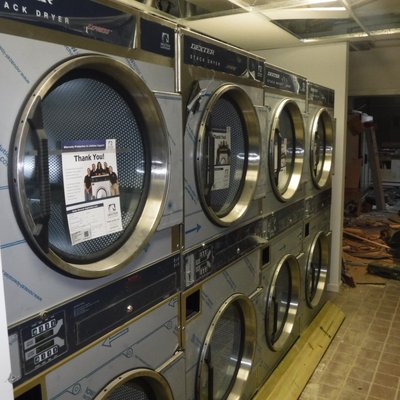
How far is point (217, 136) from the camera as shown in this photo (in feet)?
6.87

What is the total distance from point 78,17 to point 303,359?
2.83 metres

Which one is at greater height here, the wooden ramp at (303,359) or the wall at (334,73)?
the wall at (334,73)

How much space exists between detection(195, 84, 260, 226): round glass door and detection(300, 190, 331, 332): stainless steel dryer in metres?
1.25

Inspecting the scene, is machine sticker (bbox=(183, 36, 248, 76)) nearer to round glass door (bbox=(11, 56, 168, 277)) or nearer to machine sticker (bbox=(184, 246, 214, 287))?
round glass door (bbox=(11, 56, 168, 277))

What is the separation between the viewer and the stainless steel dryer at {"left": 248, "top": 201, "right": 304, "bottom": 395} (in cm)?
269

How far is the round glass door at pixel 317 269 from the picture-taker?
3.66 m

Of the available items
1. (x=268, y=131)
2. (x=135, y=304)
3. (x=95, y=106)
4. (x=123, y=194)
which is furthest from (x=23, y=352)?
(x=268, y=131)

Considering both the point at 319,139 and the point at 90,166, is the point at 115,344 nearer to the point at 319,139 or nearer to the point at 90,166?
the point at 90,166

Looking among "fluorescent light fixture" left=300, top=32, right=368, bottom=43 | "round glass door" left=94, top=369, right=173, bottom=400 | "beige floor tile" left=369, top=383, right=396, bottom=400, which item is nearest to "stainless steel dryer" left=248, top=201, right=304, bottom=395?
"beige floor tile" left=369, top=383, right=396, bottom=400

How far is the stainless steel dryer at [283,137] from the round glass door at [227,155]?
163mm

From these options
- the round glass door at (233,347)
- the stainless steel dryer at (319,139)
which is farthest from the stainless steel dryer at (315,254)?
the round glass door at (233,347)

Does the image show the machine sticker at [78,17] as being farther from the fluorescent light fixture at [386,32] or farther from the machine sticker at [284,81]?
the fluorescent light fixture at [386,32]

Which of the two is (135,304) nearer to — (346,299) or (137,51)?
(137,51)

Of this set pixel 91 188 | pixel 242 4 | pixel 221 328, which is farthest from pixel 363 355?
pixel 91 188
